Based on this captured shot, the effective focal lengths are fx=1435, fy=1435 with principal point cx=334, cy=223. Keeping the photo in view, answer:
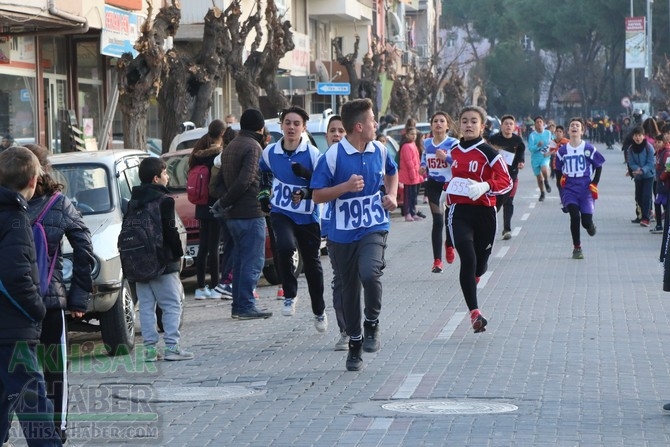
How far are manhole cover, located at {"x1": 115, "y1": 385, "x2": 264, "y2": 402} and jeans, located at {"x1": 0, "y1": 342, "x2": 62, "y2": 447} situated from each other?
→ 7.50 feet

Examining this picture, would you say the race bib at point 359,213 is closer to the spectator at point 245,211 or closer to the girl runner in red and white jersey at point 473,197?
Result: the girl runner in red and white jersey at point 473,197

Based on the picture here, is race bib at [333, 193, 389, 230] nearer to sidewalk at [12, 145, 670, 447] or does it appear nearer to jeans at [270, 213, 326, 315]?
sidewalk at [12, 145, 670, 447]

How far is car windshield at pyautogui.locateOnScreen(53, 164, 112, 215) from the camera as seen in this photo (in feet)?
39.9

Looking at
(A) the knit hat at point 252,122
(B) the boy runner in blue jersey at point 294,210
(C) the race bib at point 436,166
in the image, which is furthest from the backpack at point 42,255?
(C) the race bib at point 436,166

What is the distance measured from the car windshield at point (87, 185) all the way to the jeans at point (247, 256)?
128cm

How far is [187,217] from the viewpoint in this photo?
1555 cm

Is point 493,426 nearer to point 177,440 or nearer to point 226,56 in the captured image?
point 177,440

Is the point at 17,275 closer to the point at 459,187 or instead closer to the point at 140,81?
the point at 459,187

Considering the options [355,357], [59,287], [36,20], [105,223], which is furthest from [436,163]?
[59,287]

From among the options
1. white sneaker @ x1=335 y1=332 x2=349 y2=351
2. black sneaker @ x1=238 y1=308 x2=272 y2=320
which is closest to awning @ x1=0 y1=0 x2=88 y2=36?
black sneaker @ x1=238 y1=308 x2=272 y2=320

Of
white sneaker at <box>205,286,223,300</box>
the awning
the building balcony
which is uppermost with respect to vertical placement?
the building balcony

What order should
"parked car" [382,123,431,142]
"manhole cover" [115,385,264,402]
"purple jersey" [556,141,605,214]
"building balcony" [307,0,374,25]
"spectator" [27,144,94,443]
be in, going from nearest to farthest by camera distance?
"spectator" [27,144,94,443], "manhole cover" [115,385,264,402], "purple jersey" [556,141,605,214], "parked car" [382,123,431,142], "building balcony" [307,0,374,25]

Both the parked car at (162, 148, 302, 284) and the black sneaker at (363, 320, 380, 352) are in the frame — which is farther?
the parked car at (162, 148, 302, 284)

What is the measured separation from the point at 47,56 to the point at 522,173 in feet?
87.5
